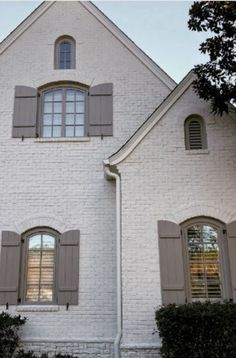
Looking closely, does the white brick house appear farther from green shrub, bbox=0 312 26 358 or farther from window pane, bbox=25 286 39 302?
green shrub, bbox=0 312 26 358

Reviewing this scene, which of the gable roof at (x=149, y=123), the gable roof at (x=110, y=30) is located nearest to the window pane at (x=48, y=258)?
the gable roof at (x=149, y=123)

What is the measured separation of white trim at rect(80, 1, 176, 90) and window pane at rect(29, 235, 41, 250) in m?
5.45

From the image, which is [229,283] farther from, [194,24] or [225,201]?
[194,24]

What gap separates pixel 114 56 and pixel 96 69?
26.7 inches

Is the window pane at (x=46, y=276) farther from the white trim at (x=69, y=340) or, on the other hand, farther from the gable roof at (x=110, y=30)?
the gable roof at (x=110, y=30)

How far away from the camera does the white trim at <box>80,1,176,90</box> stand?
38.8 feet

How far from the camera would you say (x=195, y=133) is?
1037 cm

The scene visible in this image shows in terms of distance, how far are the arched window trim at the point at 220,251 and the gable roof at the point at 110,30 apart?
13.4 ft

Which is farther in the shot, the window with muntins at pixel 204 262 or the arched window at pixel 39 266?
the arched window at pixel 39 266

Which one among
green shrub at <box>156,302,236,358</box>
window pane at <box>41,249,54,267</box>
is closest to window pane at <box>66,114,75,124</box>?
window pane at <box>41,249,54,267</box>

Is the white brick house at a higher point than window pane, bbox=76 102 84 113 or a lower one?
lower

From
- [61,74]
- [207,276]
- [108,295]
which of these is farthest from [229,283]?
[61,74]

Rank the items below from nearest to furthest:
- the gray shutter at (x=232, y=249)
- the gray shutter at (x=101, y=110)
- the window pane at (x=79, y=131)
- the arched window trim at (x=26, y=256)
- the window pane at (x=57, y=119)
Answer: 1. the gray shutter at (x=232, y=249)
2. the arched window trim at (x=26, y=256)
3. the gray shutter at (x=101, y=110)
4. the window pane at (x=79, y=131)
5. the window pane at (x=57, y=119)

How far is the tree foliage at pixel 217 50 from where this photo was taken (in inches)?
341
